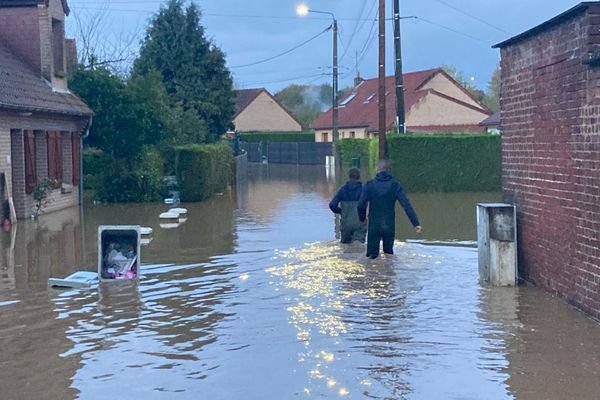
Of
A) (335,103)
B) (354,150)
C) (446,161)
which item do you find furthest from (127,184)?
(354,150)

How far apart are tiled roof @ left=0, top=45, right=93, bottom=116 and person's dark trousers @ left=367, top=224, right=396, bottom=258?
1016 cm

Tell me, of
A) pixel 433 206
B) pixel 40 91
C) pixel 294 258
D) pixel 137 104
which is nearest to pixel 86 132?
pixel 137 104

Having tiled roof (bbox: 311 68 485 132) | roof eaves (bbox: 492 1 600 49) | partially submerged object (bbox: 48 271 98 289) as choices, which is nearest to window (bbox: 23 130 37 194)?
partially submerged object (bbox: 48 271 98 289)

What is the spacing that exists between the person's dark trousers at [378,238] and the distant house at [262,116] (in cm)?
7143

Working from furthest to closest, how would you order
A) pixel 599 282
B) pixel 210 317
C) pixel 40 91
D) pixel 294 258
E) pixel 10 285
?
1. pixel 40 91
2. pixel 294 258
3. pixel 10 285
4. pixel 210 317
5. pixel 599 282

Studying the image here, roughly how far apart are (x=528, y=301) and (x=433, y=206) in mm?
15676

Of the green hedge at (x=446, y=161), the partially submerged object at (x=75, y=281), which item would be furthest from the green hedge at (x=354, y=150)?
the partially submerged object at (x=75, y=281)

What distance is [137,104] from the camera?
2873 cm

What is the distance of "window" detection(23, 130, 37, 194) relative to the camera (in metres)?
22.6

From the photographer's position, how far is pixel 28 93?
75.4ft

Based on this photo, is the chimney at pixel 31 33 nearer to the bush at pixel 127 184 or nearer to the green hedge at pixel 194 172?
the bush at pixel 127 184

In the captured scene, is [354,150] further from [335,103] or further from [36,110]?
[36,110]

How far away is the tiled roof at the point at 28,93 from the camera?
21.5m

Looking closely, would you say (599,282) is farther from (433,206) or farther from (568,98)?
(433,206)
